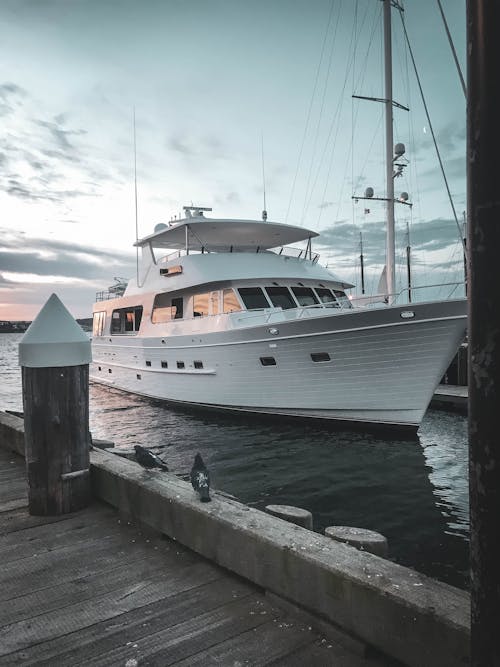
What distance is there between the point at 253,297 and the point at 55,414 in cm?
1025

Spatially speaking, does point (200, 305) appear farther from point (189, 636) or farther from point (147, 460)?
point (189, 636)

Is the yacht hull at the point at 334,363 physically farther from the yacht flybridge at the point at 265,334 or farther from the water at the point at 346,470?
the water at the point at 346,470

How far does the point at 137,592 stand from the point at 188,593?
282mm

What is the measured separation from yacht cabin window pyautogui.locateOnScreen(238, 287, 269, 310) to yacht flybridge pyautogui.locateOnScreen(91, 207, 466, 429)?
3cm

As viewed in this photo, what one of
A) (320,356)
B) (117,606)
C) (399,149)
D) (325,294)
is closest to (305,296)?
(325,294)

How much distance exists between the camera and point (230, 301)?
1343cm

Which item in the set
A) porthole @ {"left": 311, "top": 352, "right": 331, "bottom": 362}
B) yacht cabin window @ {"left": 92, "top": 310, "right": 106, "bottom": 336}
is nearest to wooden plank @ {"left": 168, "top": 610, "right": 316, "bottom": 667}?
porthole @ {"left": 311, "top": 352, "right": 331, "bottom": 362}

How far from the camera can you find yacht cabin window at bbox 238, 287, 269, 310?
13438mm

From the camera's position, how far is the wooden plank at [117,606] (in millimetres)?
2299

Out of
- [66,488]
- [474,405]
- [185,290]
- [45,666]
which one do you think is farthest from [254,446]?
[474,405]

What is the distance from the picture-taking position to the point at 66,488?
3.71 metres

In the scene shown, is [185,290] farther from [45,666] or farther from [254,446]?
[45,666]

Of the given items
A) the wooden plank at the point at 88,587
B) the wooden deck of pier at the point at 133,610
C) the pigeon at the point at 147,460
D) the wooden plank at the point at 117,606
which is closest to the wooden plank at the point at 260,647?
the wooden deck of pier at the point at 133,610

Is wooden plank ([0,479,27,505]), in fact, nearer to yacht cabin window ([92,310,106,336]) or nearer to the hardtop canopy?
the hardtop canopy
